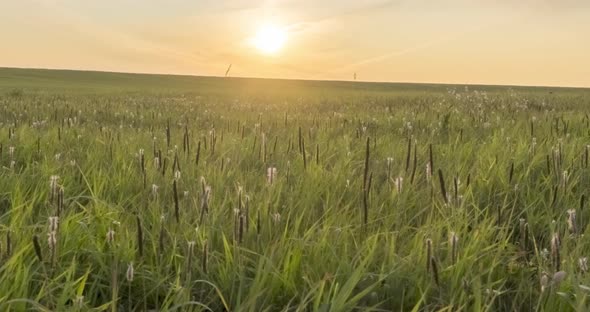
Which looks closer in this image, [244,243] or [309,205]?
[244,243]

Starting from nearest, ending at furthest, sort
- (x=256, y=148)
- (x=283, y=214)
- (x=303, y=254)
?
(x=303, y=254) → (x=283, y=214) → (x=256, y=148)

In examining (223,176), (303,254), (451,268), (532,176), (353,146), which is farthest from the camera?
(353,146)

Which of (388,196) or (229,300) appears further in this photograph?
(388,196)

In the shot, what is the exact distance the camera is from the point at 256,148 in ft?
16.4

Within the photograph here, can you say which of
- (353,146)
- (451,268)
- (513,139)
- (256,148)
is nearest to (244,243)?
(451,268)

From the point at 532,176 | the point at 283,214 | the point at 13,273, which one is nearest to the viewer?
the point at 13,273

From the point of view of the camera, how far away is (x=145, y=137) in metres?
5.82

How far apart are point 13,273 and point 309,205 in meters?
1.66

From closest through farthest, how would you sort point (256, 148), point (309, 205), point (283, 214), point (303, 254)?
point (303, 254), point (283, 214), point (309, 205), point (256, 148)

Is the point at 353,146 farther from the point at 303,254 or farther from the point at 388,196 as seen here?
the point at 303,254

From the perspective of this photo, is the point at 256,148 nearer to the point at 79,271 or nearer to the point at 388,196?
the point at 388,196

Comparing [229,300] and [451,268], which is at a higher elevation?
[451,268]

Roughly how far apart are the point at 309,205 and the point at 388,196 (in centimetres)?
51

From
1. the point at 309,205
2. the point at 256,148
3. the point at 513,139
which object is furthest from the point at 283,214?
the point at 513,139
